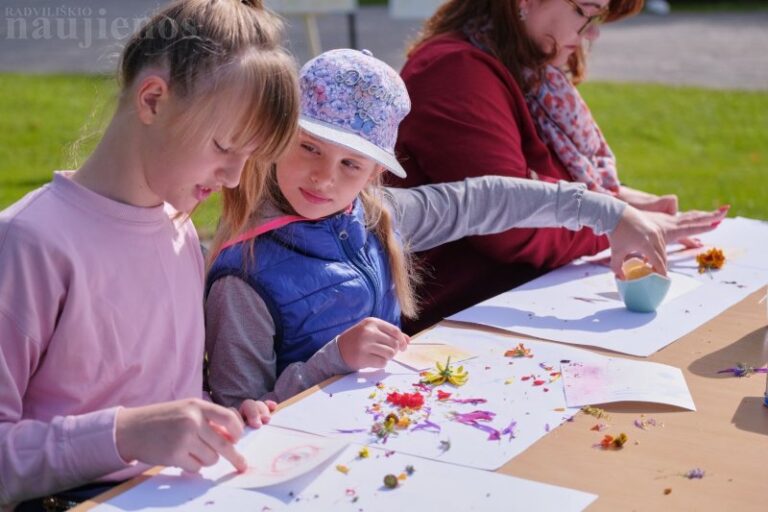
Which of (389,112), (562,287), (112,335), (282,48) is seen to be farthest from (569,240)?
(112,335)

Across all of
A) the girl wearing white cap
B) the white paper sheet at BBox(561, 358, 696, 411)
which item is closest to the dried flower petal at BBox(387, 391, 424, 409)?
the girl wearing white cap

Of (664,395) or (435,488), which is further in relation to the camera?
(664,395)

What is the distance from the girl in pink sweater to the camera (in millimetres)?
1399

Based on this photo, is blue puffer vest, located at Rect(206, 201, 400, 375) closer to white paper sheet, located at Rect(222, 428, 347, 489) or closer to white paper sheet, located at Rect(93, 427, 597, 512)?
white paper sheet, located at Rect(222, 428, 347, 489)

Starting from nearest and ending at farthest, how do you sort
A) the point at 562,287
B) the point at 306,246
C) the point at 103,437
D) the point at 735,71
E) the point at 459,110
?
the point at 103,437 → the point at 306,246 → the point at 562,287 → the point at 459,110 → the point at 735,71

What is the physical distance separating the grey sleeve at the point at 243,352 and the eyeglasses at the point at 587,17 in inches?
47.9

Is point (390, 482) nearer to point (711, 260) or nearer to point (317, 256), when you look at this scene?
point (317, 256)

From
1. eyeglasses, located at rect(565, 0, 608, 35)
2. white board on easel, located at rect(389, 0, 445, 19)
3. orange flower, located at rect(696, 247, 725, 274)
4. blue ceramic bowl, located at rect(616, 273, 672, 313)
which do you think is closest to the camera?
blue ceramic bowl, located at rect(616, 273, 672, 313)

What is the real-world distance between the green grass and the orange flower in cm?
241

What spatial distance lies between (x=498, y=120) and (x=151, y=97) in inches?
47.2

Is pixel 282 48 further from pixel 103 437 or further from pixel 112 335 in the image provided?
pixel 103 437

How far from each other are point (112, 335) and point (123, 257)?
11 centimetres

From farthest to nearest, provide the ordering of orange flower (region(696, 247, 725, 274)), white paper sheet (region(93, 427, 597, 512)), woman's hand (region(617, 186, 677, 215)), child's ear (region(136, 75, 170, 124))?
woman's hand (region(617, 186, 677, 215)), orange flower (region(696, 247, 725, 274)), child's ear (region(136, 75, 170, 124)), white paper sheet (region(93, 427, 597, 512))

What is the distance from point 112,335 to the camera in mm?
1602
